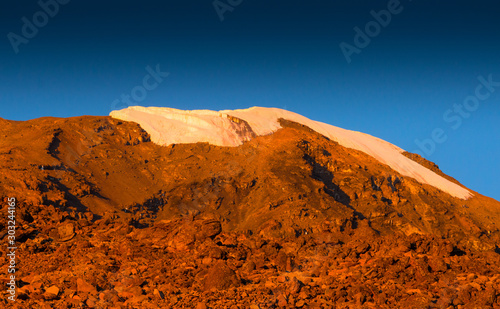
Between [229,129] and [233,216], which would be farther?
[229,129]

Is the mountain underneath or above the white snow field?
underneath

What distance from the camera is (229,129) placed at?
1387 inches

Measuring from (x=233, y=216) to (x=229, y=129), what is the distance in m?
9.60

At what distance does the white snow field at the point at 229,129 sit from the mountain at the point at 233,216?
16cm

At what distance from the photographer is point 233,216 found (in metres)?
27.1

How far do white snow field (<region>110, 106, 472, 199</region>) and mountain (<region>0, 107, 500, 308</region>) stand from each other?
16cm

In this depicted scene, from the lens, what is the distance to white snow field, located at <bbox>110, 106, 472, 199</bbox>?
34688 millimetres

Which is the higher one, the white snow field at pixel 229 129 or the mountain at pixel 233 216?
the white snow field at pixel 229 129

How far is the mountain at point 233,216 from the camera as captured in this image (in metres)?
10.4

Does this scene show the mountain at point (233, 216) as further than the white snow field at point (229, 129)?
No

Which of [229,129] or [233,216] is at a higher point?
[229,129]

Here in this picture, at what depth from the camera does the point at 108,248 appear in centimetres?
1312

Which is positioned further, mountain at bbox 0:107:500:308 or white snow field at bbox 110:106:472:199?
white snow field at bbox 110:106:472:199

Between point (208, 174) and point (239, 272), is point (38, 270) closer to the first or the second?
point (239, 272)
